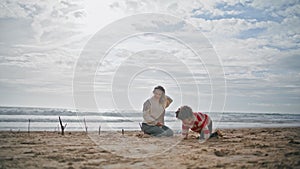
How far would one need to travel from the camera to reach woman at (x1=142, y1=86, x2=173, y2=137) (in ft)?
31.6

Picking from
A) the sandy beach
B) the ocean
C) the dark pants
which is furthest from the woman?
the sandy beach

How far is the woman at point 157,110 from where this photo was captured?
9633 millimetres

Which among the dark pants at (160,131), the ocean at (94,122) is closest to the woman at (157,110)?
the dark pants at (160,131)

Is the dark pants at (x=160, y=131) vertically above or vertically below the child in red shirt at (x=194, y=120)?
below

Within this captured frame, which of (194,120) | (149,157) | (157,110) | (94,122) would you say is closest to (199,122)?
(194,120)

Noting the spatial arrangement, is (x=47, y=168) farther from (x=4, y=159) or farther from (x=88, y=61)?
(x=88, y=61)

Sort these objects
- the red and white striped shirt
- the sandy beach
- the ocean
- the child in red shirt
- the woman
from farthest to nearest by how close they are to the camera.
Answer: the ocean, the woman, the red and white striped shirt, the child in red shirt, the sandy beach

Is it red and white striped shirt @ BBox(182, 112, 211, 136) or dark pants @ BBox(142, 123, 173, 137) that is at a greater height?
red and white striped shirt @ BBox(182, 112, 211, 136)

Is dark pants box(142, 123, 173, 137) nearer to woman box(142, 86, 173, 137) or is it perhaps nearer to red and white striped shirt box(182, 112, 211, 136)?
woman box(142, 86, 173, 137)

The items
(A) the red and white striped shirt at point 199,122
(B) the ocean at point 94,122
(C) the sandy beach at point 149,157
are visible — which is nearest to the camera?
(C) the sandy beach at point 149,157

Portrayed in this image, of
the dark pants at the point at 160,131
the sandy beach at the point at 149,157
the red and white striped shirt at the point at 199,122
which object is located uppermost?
the red and white striped shirt at the point at 199,122

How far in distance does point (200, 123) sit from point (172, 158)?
297 centimetres

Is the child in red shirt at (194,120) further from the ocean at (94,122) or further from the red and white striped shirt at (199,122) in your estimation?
the ocean at (94,122)

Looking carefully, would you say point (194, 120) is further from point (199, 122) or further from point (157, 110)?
point (157, 110)
